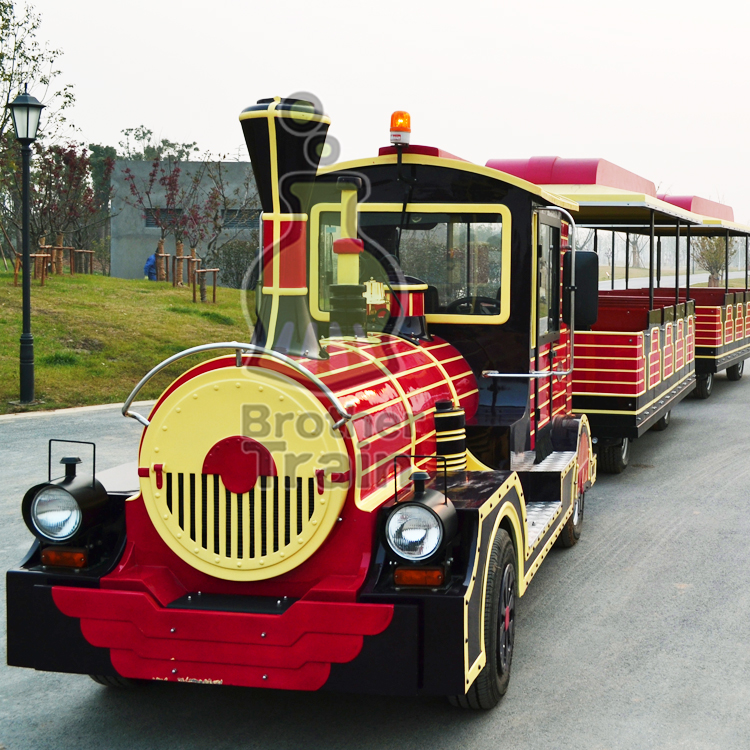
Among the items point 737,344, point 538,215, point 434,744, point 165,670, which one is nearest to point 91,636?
point 165,670

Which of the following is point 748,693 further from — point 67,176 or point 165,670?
point 67,176

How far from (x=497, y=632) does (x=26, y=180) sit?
442 inches

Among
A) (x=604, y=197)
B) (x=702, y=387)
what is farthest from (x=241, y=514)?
(x=702, y=387)

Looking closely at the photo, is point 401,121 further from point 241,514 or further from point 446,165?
point 241,514

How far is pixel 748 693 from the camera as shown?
431 centimetres

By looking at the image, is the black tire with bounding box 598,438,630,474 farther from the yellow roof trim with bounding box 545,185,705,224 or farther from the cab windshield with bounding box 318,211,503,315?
the cab windshield with bounding box 318,211,503,315

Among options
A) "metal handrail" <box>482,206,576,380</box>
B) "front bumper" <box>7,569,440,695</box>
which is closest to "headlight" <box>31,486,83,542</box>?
"front bumper" <box>7,569,440,695</box>

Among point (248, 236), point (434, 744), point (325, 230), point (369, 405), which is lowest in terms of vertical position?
point (434, 744)

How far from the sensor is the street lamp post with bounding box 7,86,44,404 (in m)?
12.7

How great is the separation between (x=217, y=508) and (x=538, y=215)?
3.01 m

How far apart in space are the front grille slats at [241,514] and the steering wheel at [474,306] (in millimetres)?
2389

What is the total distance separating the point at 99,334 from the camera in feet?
58.9

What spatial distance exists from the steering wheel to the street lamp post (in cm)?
881

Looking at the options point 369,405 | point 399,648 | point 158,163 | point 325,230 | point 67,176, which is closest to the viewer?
point 399,648
